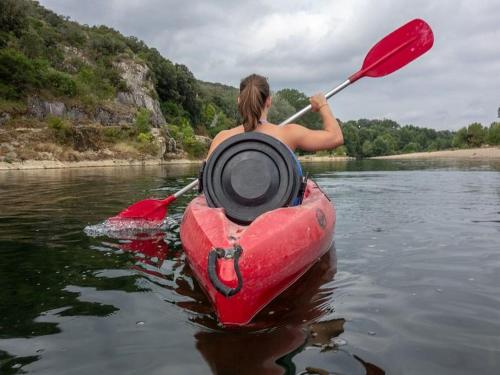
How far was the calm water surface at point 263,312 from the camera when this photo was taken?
2.09m

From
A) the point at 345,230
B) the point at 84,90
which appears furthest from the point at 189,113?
the point at 345,230

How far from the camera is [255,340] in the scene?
231 cm

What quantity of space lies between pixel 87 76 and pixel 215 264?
4700 centimetres

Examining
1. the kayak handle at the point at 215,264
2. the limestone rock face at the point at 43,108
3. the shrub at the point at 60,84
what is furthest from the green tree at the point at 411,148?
the kayak handle at the point at 215,264

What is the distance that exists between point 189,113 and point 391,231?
61265 millimetres

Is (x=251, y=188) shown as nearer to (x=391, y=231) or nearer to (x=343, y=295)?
(x=343, y=295)

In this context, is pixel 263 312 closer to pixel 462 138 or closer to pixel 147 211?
pixel 147 211

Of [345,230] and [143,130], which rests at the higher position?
[143,130]

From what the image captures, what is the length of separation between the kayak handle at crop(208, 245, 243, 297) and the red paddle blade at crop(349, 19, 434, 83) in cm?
356

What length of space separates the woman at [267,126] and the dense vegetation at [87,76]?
31.8 m

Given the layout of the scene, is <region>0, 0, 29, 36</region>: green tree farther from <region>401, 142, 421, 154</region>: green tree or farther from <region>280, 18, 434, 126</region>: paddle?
<region>401, 142, 421, 154</region>: green tree

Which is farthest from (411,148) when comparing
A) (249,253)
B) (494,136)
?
(249,253)

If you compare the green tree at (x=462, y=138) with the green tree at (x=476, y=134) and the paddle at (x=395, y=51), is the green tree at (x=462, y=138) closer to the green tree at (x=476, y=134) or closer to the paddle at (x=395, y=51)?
the green tree at (x=476, y=134)

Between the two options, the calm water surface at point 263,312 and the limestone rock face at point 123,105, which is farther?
the limestone rock face at point 123,105
